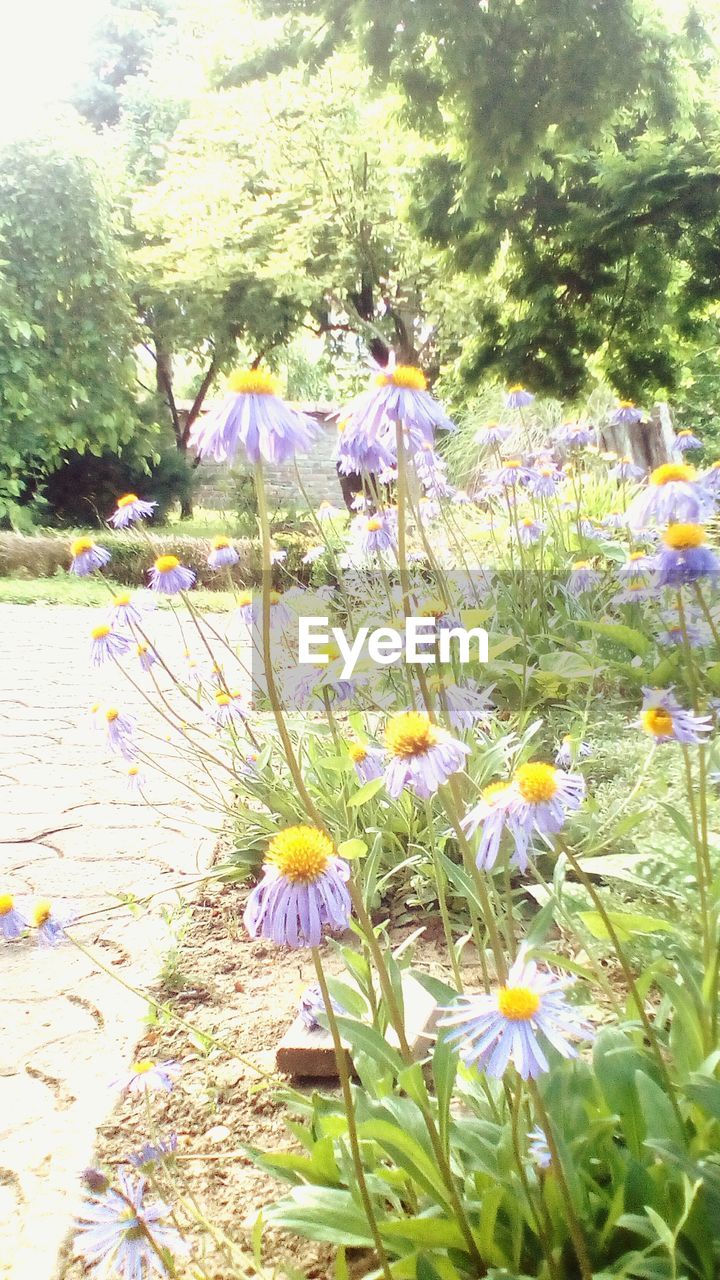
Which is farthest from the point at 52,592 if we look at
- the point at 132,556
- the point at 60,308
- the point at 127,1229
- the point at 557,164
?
the point at 127,1229

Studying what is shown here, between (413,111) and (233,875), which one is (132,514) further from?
(413,111)

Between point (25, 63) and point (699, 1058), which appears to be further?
point (25, 63)

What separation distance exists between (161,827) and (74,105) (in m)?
3.15

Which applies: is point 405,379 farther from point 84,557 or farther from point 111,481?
point 111,481

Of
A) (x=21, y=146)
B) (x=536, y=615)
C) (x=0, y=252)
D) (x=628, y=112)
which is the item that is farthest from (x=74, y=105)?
(x=536, y=615)

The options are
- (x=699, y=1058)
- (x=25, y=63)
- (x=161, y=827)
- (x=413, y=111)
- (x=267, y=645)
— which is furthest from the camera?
(x=25, y=63)

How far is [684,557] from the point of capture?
0.44 m

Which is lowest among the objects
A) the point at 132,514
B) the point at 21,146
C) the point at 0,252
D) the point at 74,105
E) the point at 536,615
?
the point at 536,615

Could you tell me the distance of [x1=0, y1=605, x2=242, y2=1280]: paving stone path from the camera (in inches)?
24.2

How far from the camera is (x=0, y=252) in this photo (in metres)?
2.68

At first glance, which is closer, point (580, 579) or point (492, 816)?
point (492, 816)

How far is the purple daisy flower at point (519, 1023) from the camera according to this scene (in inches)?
11.8

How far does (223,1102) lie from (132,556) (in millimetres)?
2508

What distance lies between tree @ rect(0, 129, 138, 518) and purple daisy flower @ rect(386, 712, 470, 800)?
Result: 2.68 m
